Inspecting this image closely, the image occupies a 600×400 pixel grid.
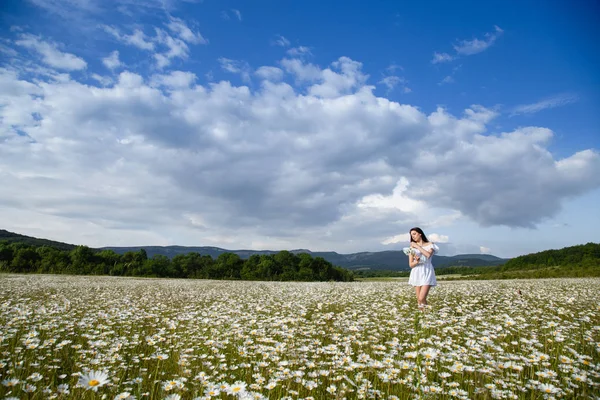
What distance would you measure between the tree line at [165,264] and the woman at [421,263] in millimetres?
50293

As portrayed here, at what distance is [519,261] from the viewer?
69.6 meters

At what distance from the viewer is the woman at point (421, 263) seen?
10148mm

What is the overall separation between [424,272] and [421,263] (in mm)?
349

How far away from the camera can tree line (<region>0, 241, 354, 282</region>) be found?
167ft

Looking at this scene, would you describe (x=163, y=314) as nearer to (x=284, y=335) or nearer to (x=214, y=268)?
(x=284, y=335)

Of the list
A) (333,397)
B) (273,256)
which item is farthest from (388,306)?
(273,256)

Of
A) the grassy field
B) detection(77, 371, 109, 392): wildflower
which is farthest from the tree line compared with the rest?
detection(77, 371, 109, 392): wildflower

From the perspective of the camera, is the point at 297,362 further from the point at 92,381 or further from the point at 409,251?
the point at 409,251

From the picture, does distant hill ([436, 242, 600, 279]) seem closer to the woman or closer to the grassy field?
the woman

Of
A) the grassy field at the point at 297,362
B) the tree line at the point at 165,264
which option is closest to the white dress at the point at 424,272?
the grassy field at the point at 297,362

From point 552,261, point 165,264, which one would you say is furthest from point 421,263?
point 552,261

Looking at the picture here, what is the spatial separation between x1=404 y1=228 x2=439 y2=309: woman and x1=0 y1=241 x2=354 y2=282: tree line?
5029cm

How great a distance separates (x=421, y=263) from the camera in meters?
10.6

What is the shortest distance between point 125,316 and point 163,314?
1599 millimetres
